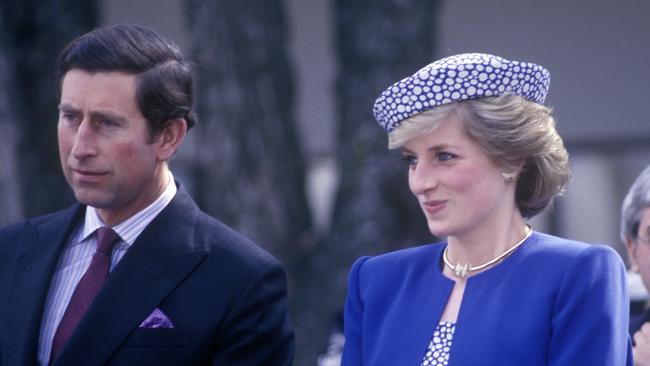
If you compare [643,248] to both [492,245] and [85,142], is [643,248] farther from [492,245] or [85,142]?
[85,142]

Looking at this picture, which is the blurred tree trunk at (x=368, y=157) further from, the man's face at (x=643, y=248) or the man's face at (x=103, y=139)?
the man's face at (x=103, y=139)

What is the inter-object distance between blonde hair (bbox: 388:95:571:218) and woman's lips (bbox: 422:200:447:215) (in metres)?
0.17

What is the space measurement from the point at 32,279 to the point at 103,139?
0.44 metres

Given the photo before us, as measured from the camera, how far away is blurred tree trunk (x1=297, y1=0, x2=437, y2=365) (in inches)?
259

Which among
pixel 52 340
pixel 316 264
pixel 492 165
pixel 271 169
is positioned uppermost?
pixel 492 165

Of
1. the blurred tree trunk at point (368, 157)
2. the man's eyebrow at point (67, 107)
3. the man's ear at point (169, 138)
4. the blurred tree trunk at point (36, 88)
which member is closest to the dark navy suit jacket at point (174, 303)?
the man's ear at point (169, 138)

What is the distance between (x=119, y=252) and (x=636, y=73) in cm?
597

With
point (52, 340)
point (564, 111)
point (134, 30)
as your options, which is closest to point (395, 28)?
point (564, 111)

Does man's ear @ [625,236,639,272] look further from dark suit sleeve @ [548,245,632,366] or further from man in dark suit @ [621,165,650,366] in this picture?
dark suit sleeve @ [548,245,632,366]

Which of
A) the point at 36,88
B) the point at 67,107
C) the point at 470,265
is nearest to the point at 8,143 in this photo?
the point at 36,88

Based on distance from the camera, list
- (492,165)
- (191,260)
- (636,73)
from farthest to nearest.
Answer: (636,73)
(191,260)
(492,165)

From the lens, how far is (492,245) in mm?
3172

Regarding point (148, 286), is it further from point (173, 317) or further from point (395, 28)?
point (395, 28)

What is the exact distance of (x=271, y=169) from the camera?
6.79 metres
